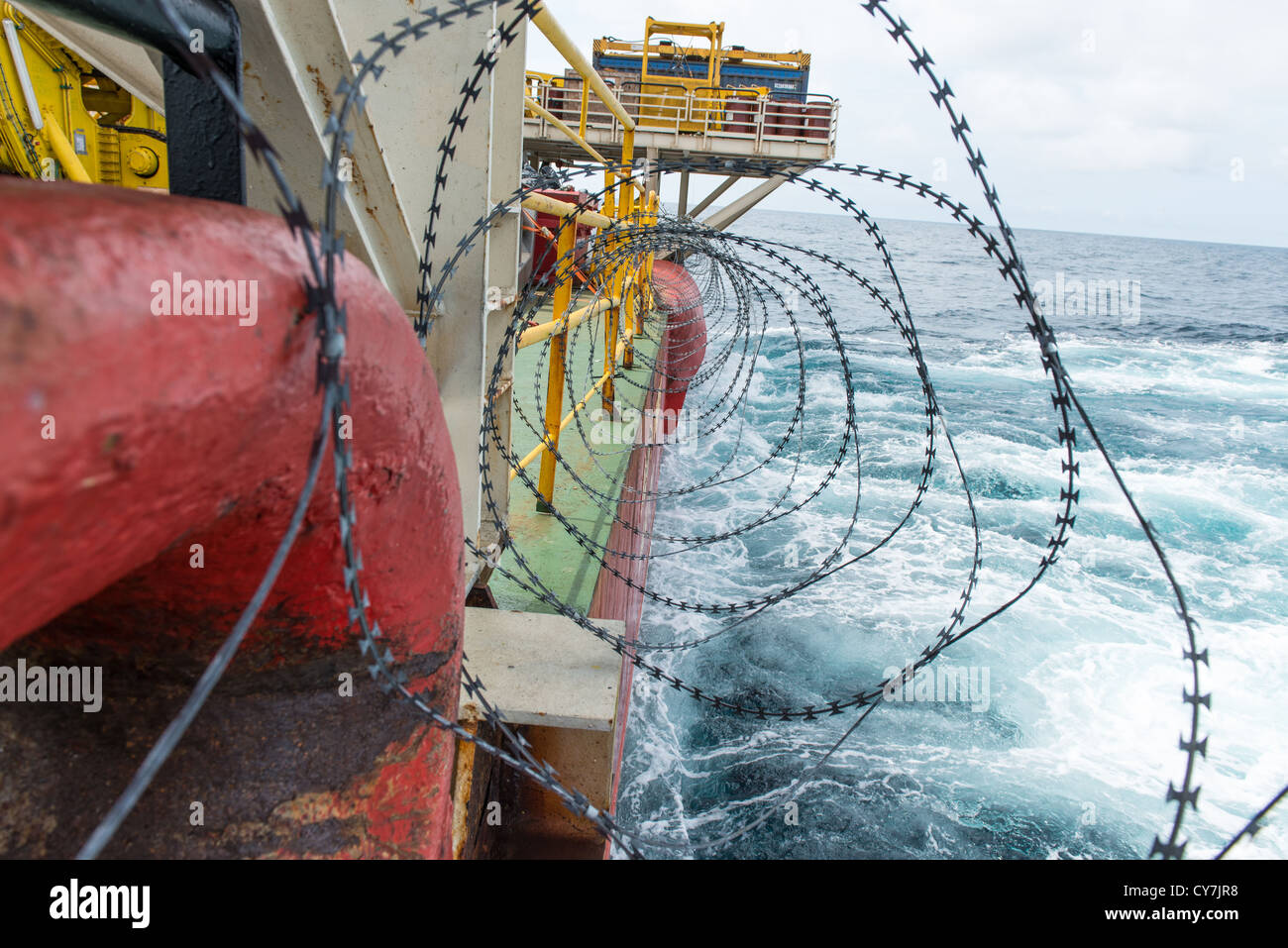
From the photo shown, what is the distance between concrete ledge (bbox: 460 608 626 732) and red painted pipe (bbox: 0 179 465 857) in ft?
2.68

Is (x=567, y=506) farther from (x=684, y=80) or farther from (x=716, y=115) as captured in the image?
(x=716, y=115)

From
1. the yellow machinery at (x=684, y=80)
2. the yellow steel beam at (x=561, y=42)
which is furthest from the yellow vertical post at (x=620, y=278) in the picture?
the yellow machinery at (x=684, y=80)

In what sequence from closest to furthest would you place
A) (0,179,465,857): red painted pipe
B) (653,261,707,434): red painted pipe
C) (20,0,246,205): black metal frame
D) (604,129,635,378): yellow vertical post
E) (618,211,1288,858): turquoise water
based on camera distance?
(0,179,465,857): red painted pipe < (20,0,246,205): black metal frame < (618,211,1288,858): turquoise water < (604,129,635,378): yellow vertical post < (653,261,707,434): red painted pipe

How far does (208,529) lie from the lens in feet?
4.48

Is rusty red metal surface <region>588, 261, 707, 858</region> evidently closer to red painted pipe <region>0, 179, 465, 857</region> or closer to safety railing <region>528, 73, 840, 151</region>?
red painted pipe <region>0, 179, 465, 857</region>

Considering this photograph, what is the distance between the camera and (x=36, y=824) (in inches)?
67.2

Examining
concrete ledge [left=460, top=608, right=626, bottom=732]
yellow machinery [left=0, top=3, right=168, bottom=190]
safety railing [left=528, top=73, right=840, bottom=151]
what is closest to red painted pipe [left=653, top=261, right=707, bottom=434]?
safety railing [left=528, top=73, right=840, bottom=151]

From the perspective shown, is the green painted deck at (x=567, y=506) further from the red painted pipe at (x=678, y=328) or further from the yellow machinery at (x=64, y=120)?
the yellow machinery at (x=64, y=120)

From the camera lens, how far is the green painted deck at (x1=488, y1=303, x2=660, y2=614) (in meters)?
4.49

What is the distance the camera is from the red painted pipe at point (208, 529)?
90 cm

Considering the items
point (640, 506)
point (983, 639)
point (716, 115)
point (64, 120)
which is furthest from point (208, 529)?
point (716, 115)

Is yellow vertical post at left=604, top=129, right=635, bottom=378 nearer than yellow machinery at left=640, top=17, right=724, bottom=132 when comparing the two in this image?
Yes
